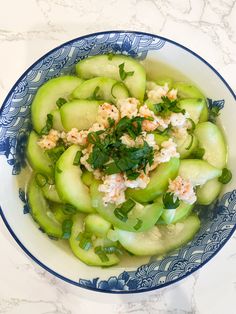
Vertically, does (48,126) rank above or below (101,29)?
below

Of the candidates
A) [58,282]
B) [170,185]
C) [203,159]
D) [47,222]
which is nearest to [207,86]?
[203,159]

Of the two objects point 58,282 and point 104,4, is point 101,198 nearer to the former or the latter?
point 58,282

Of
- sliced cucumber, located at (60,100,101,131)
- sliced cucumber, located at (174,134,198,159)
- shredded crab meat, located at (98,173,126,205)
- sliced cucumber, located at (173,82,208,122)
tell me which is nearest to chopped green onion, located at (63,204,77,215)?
shredded crab meat, located at (98,173,126,205)

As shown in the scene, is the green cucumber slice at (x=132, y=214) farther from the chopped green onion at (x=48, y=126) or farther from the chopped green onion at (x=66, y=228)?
the chopped green onion at (x=48, y=126)

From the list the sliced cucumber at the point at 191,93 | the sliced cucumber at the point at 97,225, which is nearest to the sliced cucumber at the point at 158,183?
the sliced cucumber at the point at 97,225

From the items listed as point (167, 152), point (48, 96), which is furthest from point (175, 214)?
point (48, 96)

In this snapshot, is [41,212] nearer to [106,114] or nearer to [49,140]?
[49,140]

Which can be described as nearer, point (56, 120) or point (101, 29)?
point (56, 120)
